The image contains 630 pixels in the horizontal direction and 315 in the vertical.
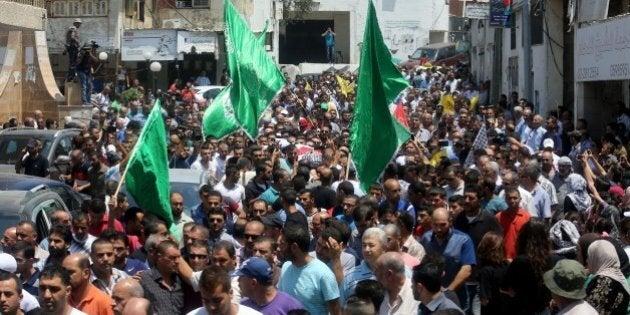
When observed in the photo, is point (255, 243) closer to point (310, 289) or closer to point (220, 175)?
point (310, 289)

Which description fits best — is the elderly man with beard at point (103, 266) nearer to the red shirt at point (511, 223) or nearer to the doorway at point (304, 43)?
the red shirt at point (511, 223)

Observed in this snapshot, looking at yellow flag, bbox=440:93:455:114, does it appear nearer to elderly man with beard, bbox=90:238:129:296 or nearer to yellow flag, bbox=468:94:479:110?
yellow flag, bbox=468:94:479:110

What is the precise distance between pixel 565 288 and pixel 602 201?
18.9 feet

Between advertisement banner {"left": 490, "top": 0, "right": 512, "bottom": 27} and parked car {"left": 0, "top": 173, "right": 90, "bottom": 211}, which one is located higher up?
advertisement banner {"left": 490, "top": 0, "right": 512, "bottom": 27}

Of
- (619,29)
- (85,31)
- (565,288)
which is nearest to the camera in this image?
(565,288)

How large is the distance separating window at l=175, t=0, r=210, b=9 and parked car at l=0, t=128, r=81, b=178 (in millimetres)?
25267

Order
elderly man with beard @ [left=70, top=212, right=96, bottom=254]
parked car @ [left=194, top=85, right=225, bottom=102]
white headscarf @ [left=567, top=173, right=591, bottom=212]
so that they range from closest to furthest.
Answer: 1. elderly man with beard @ [left=70, top=212, right=96, bottom=254]
2. white headscarf @ [left=567, top=173, right=591, bottom=212]
3. parked car @ [left=194, top=85, right=225, bottom=102]

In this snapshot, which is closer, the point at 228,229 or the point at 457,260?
the point at 457,260

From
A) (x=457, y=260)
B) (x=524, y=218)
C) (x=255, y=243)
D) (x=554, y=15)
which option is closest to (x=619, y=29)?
(x=554, y=15)

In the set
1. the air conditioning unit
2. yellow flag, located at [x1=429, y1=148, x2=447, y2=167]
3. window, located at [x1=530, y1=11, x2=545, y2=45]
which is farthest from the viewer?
the air conditioning unit

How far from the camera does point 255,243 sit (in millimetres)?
8609

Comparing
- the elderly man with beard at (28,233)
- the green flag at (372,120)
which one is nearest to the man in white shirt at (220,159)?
the green flag at (372,120)

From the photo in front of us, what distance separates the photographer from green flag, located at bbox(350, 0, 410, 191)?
42.2 ft

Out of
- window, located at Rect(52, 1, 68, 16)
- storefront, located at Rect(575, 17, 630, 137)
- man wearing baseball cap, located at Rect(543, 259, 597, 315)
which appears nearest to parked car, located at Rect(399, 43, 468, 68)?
window, located at Rect(52, 1, 68, 16)
